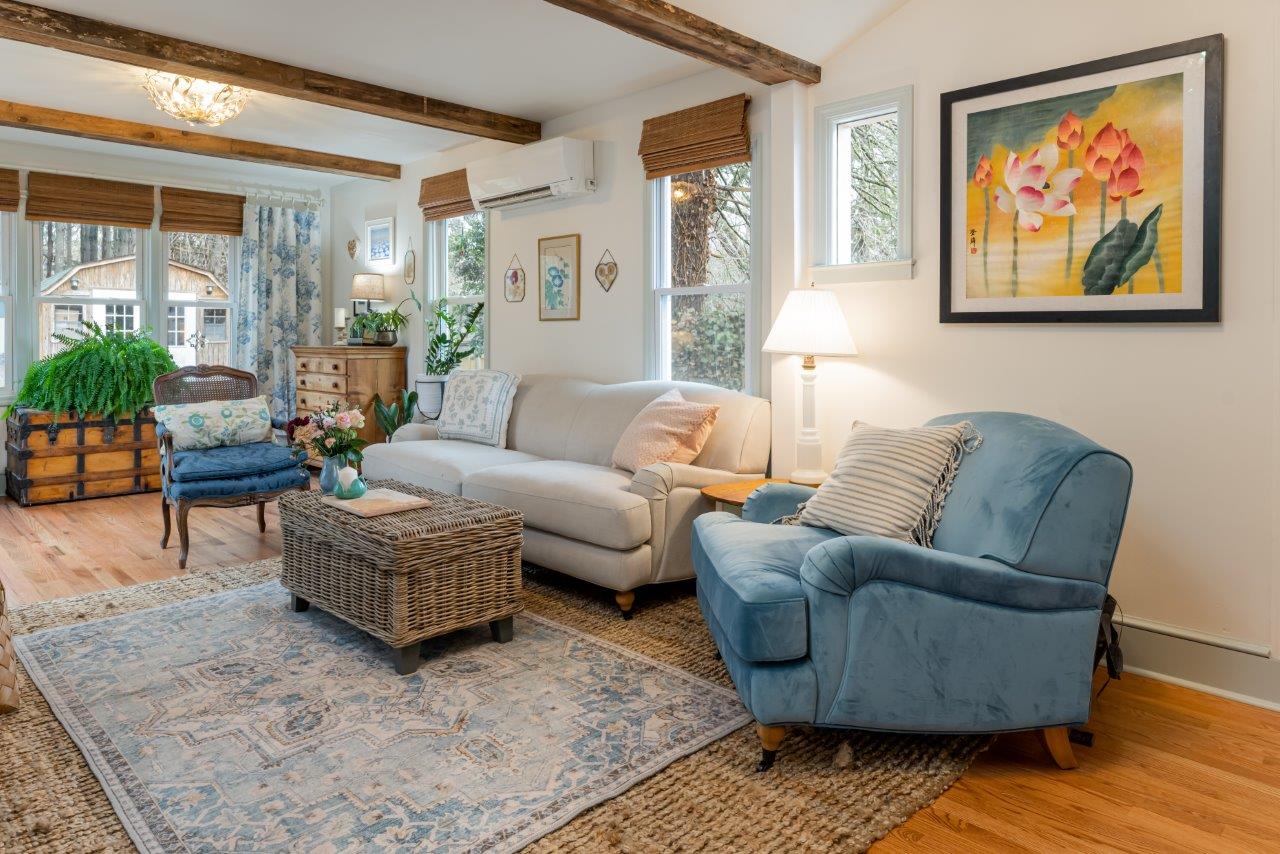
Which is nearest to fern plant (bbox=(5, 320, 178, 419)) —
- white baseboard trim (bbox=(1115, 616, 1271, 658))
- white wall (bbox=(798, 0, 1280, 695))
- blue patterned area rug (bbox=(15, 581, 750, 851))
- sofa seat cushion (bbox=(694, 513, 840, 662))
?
blue patterned area rug (bbox=(15, 581, 750, 851))

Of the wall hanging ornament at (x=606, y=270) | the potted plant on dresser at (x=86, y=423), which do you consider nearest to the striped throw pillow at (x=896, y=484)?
the wall hanging ornament at (x=606, y=270)

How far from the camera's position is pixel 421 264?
6.25 metres

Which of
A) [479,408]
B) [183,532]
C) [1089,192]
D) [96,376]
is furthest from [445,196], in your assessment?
[1089,192]

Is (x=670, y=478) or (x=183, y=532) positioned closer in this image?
(x=670, y=478)

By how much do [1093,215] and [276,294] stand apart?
6.12m

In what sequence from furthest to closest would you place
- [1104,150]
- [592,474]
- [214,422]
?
[214,422] < [592,474] < [1104,150]

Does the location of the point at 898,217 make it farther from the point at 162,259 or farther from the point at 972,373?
the point at 162,259

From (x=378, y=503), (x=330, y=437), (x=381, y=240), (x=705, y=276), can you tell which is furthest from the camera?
(x=381, y=240)

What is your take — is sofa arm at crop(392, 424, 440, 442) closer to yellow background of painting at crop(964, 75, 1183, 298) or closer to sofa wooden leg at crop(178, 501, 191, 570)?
sofa wooden leg at crop(178, 501, 191, 570)

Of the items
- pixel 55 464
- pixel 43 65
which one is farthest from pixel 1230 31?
pixel 55 464

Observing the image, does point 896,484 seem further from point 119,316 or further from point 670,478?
point 119,316

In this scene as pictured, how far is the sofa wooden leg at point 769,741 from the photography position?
216 centimetres

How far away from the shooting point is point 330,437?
10.8 ft

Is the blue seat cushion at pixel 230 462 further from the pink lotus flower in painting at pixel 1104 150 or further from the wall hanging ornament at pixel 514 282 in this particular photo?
the pink lotus flower in painting at pixel 1104 150
